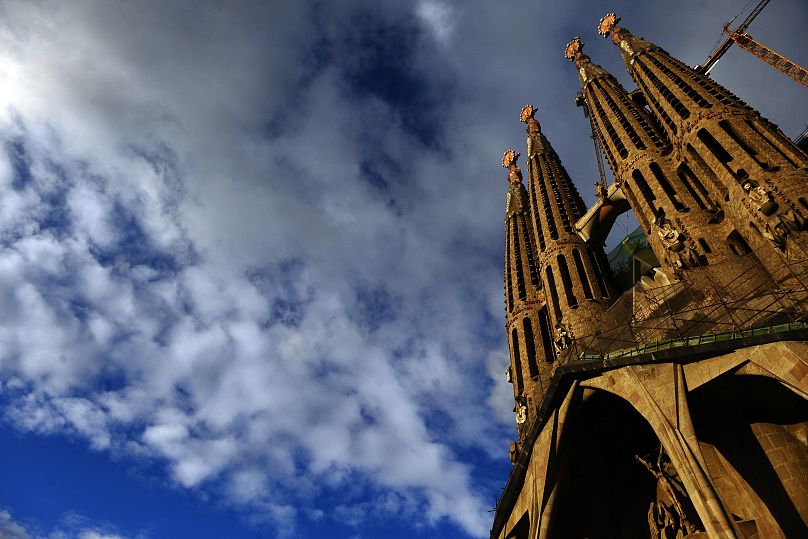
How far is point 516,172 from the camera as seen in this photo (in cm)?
4678

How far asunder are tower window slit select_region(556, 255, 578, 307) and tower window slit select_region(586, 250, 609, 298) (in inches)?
50.7

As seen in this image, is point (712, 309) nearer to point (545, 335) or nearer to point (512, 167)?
point (545, 335)

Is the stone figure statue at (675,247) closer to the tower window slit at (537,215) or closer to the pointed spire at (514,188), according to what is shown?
the tower window slit at (537,215)

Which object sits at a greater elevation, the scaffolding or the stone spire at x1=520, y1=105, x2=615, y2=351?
the stone spire at x1=520, y1=105, x2=615, y2=351

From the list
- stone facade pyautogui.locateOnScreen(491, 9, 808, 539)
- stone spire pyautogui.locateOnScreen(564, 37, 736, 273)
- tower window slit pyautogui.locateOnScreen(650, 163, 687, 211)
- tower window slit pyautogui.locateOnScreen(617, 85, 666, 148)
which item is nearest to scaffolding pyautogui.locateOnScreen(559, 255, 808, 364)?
stone facade pyautogui.locateOnScreen(491, 9, 808, 539)

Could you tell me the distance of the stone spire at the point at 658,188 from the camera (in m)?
20.5

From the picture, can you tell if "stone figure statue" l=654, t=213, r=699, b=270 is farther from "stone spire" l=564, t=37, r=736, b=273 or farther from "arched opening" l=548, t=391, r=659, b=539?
"arched opening" l=548, t=391, r=659, b=539

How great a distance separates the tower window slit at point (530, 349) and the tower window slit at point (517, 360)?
0.60m

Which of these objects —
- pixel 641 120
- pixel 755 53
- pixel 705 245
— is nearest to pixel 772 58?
pixel 755 53

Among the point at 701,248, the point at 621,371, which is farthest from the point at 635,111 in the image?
the point at 621,371

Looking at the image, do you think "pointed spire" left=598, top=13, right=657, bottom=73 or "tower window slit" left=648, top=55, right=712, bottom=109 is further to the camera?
"pointed spire" left=598, top=13, right=657, bottom=73

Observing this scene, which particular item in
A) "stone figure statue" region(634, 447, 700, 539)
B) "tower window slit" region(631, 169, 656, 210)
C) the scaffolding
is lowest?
"stone figure statue" region(634, 447, 700, 539)

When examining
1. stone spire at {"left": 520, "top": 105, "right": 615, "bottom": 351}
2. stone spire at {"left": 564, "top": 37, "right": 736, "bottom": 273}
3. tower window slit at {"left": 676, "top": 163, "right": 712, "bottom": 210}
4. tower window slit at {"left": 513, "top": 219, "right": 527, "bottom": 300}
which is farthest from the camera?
tower window slit at {"left": 513, "top": 219, "right": 527, "bottom": 300}

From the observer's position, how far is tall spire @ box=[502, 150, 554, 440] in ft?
88.1
